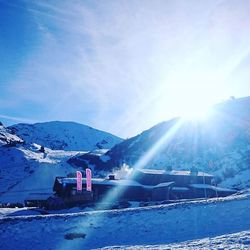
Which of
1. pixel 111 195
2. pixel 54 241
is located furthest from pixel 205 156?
pixel 54 241

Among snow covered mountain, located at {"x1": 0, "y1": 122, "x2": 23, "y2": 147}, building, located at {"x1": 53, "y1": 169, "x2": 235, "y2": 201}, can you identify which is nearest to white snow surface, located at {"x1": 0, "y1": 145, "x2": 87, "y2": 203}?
snow covered mountain, located at {"x1": 0, "y1": 122, "x2": 23, "y2": 147}

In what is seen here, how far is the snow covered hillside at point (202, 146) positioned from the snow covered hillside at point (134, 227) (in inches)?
2035

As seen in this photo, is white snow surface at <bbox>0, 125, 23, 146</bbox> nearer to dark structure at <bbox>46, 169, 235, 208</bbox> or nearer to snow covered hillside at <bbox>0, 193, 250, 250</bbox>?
dark structure at <bbox>46, 169, 235, 208</bbox>

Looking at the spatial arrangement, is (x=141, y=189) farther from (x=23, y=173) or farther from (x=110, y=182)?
(x=23, y=173)

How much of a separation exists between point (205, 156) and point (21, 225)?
8148 cm

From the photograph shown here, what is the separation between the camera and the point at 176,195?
62062 millimetres

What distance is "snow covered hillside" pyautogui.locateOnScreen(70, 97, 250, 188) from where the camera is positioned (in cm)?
9025

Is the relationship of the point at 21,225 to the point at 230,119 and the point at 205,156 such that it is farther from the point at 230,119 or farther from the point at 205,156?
the point at 230,119

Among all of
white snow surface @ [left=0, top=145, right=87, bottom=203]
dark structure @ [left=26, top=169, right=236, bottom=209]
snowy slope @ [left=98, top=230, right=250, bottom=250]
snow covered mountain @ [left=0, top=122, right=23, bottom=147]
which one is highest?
snow covered mountain @ [left=0, top=122, right=23, bottom=147]

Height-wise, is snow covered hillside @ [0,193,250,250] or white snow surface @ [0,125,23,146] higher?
white snow surface @ [0,125,23,146]

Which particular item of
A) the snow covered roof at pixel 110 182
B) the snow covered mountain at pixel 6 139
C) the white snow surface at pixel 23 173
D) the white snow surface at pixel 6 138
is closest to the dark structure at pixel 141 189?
the snow covered roof at pixel 110 182

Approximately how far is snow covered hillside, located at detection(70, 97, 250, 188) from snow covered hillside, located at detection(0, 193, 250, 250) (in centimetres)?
5169

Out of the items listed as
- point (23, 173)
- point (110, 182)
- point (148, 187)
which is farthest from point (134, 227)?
point (23, 173)

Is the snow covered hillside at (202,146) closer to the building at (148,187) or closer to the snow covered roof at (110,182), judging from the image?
the building at (148,187)
